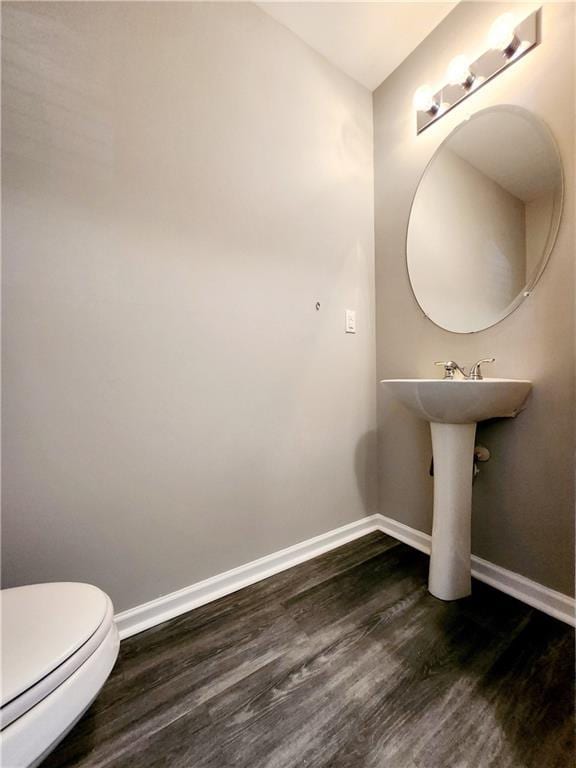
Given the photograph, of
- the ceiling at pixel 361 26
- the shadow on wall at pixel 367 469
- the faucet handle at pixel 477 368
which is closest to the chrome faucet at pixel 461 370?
the faucet handle at pixel 477 368

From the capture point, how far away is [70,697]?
0.51 metres

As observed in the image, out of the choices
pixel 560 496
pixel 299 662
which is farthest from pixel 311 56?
pixel 299 662

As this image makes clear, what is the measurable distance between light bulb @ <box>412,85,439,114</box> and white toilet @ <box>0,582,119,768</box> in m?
2.17

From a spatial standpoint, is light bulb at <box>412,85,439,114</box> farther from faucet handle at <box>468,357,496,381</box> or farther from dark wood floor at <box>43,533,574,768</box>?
dark wood floor at <box>43,533,574,768</box>

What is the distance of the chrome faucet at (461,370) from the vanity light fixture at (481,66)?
1123 mm

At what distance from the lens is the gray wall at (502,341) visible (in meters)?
1.01

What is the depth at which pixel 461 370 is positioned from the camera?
127 centimetres

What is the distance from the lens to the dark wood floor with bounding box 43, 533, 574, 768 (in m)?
0.67

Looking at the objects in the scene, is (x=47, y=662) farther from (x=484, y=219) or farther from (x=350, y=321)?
(x=484, y=219)

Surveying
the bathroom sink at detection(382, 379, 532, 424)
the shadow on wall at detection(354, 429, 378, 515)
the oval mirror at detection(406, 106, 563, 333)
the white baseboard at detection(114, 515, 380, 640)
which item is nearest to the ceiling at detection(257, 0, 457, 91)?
the oval mirror at detection(406, 106, 563, 333)

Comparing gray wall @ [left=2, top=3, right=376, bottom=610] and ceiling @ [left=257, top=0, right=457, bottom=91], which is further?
ceiling @ [left=257, top=0, right=457, bottom=91]

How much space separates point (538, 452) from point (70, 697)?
1452mm

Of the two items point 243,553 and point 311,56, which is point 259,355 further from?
point 311,56

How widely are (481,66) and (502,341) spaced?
3.64ft
